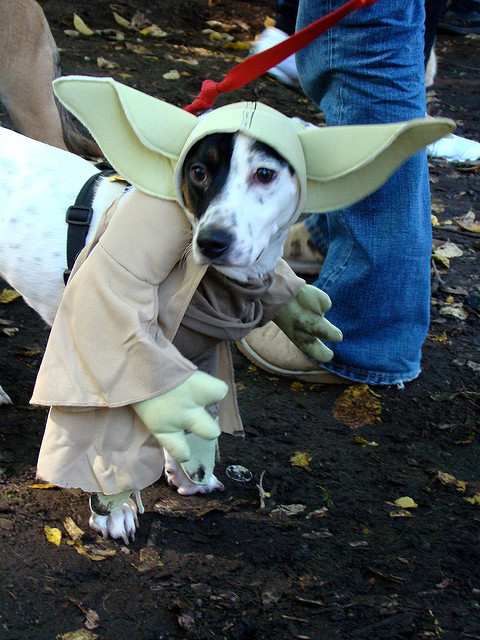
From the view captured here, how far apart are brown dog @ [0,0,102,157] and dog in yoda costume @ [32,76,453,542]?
4.61 feet

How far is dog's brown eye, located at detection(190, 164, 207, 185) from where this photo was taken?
5.12ft

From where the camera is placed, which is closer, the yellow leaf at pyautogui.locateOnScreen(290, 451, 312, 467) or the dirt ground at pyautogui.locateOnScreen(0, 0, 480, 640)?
the dirt ground at pyautogui.locateOnScreen(0, 0, 480, 640)

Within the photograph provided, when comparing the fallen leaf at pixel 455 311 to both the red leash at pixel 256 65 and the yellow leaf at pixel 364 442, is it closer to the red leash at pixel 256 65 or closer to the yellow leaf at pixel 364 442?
the yellow leaf at pixel 364 442

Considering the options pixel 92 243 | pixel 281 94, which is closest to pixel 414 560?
pixel 92 243

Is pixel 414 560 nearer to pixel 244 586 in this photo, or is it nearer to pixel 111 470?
pixel 244 586

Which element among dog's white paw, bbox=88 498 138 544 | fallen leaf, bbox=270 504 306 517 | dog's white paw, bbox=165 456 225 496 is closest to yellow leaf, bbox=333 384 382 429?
fallen leaf, bbox=270 504 306 517

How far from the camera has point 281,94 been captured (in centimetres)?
601

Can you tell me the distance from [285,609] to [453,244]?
2.69m

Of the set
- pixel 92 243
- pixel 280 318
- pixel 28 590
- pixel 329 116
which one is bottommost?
pixel 28 590

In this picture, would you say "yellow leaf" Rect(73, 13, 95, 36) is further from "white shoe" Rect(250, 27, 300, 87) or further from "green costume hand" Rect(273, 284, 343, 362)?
"green costume hand" Rect(273, 284, 343, 362)

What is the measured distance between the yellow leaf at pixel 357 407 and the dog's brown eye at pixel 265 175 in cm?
133

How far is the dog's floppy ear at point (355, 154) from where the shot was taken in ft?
4.84

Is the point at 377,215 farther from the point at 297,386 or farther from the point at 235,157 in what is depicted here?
the point at 235,157

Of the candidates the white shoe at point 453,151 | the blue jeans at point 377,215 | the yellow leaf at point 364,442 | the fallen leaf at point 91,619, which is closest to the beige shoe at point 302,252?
the blue jeans at point 377,215
